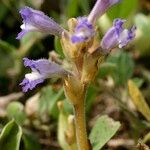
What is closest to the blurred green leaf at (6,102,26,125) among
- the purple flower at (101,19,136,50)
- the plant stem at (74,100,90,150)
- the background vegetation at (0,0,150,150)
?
the background vegetation at (0,0,150,150)

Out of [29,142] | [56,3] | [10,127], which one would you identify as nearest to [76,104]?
[10,127]

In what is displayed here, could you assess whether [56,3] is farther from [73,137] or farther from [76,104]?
[76,104]

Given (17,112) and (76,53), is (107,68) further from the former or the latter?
(76,53)

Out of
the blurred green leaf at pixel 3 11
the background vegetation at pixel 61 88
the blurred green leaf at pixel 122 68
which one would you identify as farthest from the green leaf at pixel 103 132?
the blurred green leaf at pixel 3 11

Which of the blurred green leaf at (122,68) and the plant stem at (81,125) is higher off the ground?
the blurred green leaf at (122,68)

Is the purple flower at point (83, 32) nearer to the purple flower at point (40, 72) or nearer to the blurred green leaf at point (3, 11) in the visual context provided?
the purple flower at point (40, 72)

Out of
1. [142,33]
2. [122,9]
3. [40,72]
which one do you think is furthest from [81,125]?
[142,33]
